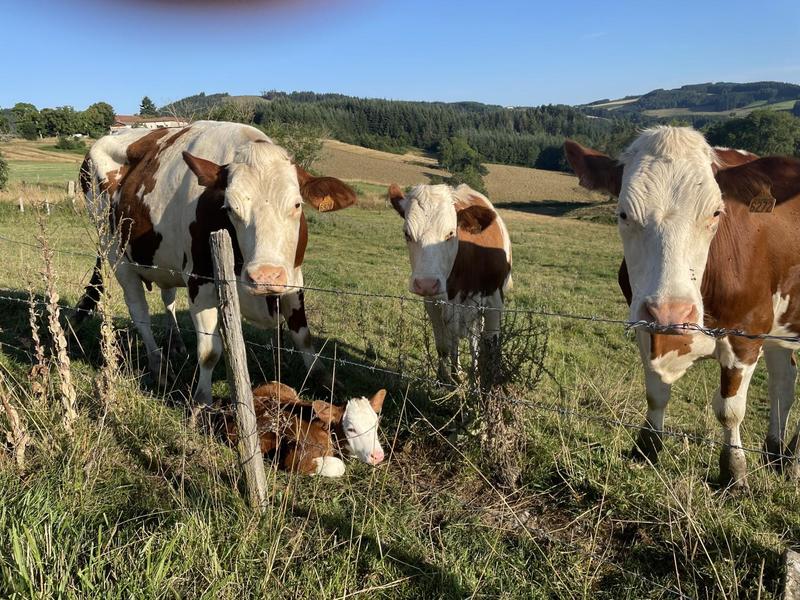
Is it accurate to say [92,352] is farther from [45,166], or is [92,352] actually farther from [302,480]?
[45,166]

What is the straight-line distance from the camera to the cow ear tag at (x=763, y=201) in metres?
3.11

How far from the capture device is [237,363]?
2951mm

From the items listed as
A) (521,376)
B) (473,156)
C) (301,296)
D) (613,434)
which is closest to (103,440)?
(301,296)

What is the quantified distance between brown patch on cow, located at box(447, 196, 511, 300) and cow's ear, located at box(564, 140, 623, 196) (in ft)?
4.79

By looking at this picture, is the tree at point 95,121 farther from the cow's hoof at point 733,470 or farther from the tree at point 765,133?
the cow's hoof at point 733,470

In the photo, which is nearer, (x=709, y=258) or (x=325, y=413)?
(x=709, y=258)

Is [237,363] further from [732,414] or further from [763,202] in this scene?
[732,414]

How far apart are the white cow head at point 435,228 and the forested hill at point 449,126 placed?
78634 millimetres

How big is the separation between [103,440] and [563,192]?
62.4 meters

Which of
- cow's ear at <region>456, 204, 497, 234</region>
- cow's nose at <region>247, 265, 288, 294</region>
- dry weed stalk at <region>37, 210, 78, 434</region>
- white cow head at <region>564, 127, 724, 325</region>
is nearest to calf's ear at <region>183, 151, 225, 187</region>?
cow's nose at <region>247, 265, 288, 294</region>

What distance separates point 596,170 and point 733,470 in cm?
208

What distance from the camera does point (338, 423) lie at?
12.6 feet

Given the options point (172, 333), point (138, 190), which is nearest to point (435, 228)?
point (138, 190)

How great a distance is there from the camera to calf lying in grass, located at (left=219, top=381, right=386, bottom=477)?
3.51 m
